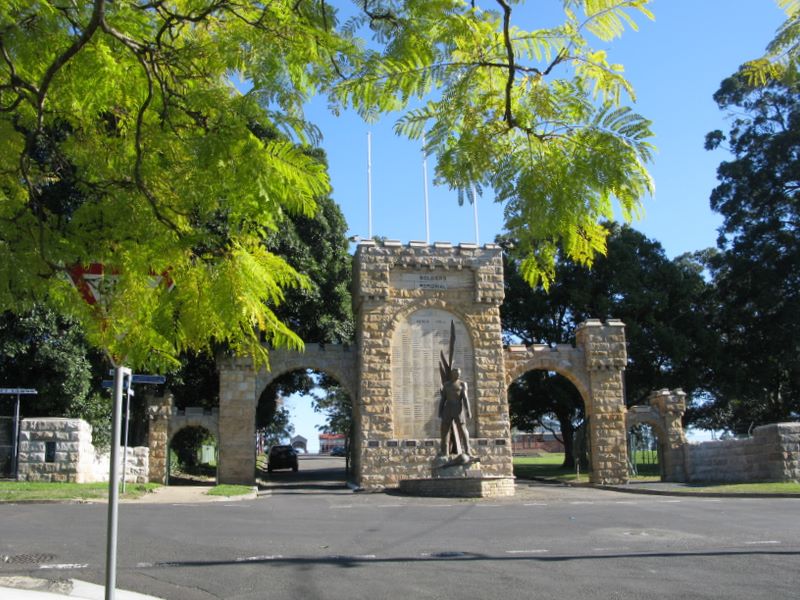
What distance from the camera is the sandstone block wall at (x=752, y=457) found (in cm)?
2252

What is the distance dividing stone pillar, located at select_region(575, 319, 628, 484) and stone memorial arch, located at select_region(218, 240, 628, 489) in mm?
53

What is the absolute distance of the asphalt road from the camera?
7039 mm

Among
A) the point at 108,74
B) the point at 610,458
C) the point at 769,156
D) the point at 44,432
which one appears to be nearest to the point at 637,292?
the point at 769,156

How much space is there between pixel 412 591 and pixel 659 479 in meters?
25.9

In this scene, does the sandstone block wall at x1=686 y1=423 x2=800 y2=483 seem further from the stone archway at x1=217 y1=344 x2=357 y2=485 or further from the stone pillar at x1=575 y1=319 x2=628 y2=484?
the stone archway at x1=217 y1=344 x2=357 y2=485

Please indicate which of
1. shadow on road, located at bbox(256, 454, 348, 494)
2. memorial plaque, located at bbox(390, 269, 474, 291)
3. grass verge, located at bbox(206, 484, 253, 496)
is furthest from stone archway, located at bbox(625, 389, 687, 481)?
grass verge, located at bbox(206, 484, 253, 496)

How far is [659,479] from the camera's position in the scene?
99.5ft

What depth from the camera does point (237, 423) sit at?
26.2 m

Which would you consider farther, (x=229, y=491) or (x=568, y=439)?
(x=568, y=439)

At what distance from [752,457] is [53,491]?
20.3 meters

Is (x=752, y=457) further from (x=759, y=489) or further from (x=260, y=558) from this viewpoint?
(x=260, y=558)

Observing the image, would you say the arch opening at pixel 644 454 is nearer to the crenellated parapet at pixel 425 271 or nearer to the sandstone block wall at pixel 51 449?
the crenellated parapet at pixel 425 271

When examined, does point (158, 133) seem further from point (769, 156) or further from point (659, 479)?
point (769, 156)

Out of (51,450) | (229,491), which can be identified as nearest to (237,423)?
(229,491)
